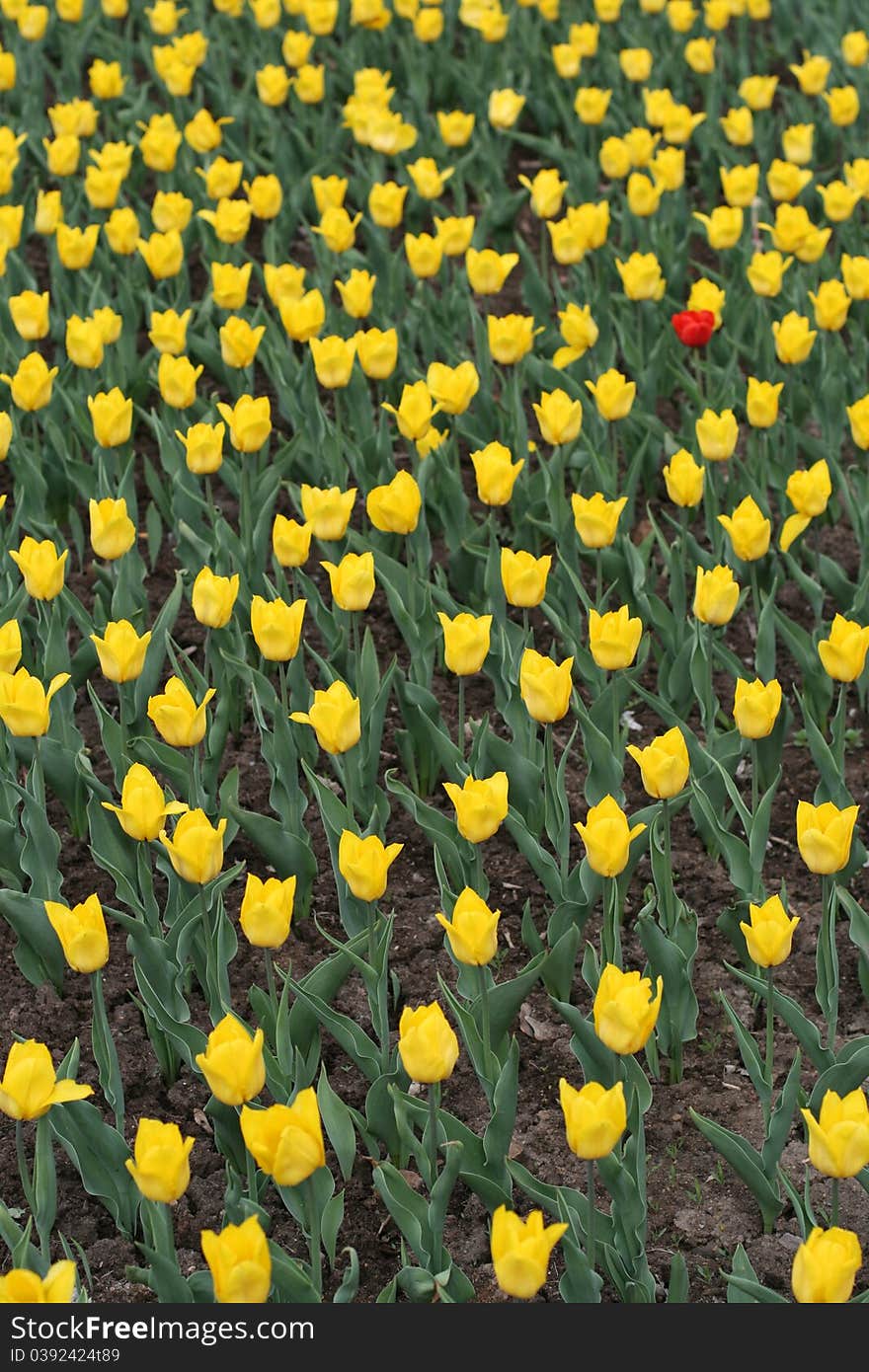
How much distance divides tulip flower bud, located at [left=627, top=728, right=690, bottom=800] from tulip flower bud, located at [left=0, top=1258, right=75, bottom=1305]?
1195mm

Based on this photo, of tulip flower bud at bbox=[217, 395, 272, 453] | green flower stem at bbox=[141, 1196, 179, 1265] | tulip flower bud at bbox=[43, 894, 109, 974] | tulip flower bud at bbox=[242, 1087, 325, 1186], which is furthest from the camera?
tulip flower bud at bbox=[217, 395, 272, 453]

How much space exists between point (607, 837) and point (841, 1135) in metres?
0.61

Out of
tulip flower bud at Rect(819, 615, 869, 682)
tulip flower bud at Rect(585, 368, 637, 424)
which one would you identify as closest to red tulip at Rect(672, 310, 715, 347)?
tulip flower bud at Rect(585, 368, 637, 424)

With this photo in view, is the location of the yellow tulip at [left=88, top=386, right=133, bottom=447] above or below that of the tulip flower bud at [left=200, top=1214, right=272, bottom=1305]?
above

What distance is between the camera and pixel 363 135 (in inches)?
226

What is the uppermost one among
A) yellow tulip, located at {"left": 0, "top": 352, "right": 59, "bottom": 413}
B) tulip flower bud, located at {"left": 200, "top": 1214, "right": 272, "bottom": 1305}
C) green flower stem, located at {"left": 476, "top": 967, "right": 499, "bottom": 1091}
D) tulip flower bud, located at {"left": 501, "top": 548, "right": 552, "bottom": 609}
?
yellow tulip, located at {"left": 0, "top": 352, "right": 59, "bottom": 413}

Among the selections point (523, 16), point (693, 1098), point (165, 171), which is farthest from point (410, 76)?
point (693, 1098)

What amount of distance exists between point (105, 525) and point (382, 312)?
1.73 meters

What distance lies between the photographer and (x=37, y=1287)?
2.17 meters

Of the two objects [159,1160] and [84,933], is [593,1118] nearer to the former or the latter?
[159,1160]

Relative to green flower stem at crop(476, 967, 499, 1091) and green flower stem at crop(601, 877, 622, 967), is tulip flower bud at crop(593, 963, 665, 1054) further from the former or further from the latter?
green flower stem at crop(601, 877, 622, 967)

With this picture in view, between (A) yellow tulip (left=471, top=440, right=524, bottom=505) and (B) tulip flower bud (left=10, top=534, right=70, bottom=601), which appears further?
(A) yellow tulip (left=471, top=440, right=524, bottom=505)

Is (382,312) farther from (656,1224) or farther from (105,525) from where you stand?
(656,1224)

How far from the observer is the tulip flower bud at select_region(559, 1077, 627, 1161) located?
2.34 m
